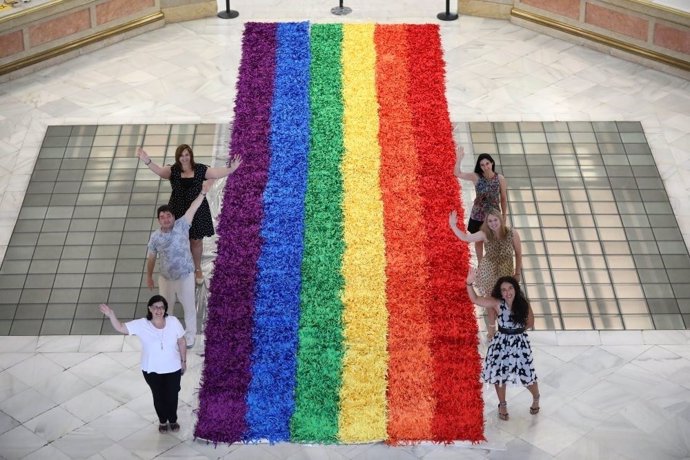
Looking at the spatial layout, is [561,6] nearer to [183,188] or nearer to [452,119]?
[452,119]

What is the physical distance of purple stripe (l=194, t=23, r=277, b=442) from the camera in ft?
32.7

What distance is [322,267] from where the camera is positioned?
11.5 meters

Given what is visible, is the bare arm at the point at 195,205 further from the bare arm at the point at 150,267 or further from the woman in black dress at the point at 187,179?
the bare arm at the point at 150,267

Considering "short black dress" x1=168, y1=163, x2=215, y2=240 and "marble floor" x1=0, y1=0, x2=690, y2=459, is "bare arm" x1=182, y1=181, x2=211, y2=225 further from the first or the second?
"marble floor" x1=0, y1=0, x2=690, y2=459

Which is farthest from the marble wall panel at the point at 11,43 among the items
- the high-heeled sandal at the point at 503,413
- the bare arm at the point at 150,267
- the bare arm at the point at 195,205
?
the high-heeled sandal at the point at 503,413

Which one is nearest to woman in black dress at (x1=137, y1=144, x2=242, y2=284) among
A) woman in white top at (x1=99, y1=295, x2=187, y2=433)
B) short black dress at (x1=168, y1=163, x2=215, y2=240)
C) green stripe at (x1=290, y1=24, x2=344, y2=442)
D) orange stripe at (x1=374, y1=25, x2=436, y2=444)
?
short black dress at (x1=168, y1=163, x2=215, y2=240)

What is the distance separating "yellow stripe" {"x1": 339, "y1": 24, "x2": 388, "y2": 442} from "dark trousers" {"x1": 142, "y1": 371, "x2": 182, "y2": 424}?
52.2 inches

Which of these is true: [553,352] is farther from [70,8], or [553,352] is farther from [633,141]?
[70,8]

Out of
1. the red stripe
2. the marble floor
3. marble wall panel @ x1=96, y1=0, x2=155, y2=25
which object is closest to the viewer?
the marble floor

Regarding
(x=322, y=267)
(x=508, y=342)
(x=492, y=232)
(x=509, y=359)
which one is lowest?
(x=322, y=267)

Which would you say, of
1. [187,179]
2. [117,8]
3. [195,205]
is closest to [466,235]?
[195,205]

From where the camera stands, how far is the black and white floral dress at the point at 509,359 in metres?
9.45

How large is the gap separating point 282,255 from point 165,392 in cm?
251

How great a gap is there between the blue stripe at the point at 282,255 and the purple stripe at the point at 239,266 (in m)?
0.08
